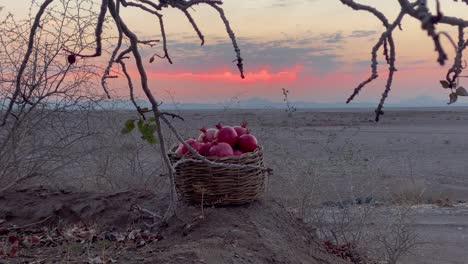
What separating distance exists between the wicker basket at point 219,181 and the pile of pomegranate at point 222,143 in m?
0.07

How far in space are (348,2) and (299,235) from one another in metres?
3.90

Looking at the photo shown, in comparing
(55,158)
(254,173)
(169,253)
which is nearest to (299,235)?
(254,173)

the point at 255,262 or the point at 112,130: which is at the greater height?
the point at 112,130

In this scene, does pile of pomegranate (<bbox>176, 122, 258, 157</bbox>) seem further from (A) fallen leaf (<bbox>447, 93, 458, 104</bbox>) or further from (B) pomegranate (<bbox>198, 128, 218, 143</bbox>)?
(A) fallen leaf (<bbox>447, 93, 458, 104</bbox>)

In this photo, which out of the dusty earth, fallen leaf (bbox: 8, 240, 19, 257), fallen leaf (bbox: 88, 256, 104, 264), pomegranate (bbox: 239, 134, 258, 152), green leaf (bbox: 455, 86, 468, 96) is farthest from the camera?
pomegranate (bbox: 239, 134, 258, 152)

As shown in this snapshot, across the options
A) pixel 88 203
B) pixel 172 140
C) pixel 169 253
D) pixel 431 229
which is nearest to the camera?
pixel 169 253

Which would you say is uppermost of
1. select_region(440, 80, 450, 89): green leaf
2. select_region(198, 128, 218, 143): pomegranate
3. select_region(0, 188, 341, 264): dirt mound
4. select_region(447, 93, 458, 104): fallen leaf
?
select_region(440, 80, 450, 89): green leaf

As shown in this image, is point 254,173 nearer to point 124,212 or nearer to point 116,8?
point 124,212

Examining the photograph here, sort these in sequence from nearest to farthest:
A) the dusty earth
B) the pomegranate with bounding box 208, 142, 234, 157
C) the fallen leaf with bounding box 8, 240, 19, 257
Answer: the fallen leaf with bounding box 8, 240, 19, 257, the dusty earth, the pomegranate with bounding box 208, 142, 234, 157

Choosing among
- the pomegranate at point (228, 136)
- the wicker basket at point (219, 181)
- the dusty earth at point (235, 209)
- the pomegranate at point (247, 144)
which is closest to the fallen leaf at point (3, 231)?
the dusty earth at point (235, 209)

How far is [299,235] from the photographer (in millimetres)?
5141

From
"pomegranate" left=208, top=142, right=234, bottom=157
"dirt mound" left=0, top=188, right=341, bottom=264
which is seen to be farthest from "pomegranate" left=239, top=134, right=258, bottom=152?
"dirt mound" left=0, top=188, right=341, bottom=264

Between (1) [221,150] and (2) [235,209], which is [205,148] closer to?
(1) [221,150]

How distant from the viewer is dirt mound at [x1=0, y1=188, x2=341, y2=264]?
4004 mm
